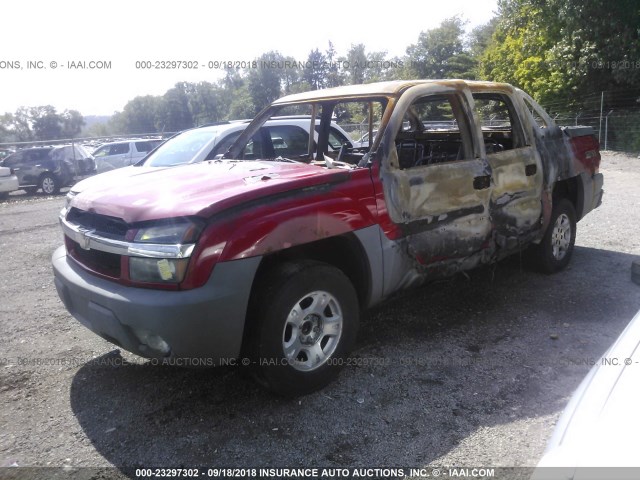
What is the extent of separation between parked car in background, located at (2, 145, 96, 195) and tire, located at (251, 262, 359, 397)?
631 inches

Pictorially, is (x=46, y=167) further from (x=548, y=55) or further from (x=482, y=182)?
(x=548, y=55)

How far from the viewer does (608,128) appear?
17.7 metres

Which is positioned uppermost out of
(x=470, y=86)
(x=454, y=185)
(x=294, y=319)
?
(x=470, y=86)

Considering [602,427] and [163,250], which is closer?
[602,427]

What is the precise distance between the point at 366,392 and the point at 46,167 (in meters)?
16.5

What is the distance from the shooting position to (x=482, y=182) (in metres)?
4.02

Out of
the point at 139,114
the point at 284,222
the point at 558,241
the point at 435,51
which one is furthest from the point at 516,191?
the point at 139,114

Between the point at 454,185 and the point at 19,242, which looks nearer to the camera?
the point at 454,185

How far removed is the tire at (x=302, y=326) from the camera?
291 centimetres

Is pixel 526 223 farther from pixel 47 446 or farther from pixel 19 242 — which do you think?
pixel 19 242

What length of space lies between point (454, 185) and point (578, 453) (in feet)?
8.26

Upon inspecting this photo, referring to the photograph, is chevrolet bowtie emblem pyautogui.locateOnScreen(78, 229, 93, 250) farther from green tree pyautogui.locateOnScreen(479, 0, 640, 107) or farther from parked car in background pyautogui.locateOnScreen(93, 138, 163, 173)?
green tree pyautogui.locateOnScreen(479, 0, 640, 107)

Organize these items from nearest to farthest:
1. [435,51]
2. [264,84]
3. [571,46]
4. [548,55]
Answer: [571,46] → [548,55] → [435,51] → [264,84]

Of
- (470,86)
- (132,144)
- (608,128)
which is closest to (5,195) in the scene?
(132,144)
